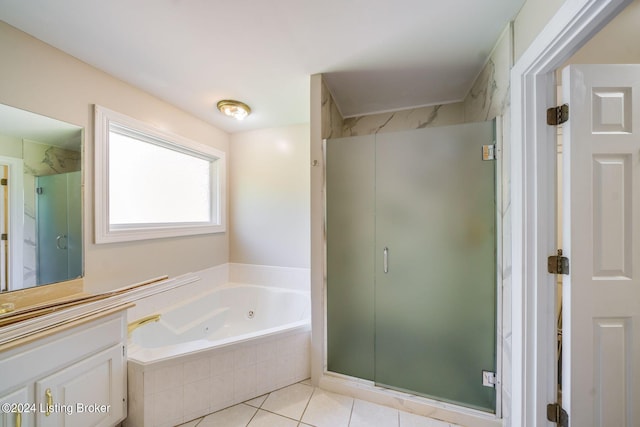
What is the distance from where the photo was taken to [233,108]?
2.08 metres

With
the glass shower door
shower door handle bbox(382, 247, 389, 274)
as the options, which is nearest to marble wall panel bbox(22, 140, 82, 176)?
the glass shower door

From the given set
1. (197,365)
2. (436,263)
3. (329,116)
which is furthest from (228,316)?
(329,116)

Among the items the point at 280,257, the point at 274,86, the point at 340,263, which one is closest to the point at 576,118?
the point at 340,263

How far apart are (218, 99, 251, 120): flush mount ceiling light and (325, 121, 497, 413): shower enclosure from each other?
1.00 metres

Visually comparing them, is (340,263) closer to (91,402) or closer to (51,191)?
(91,402)

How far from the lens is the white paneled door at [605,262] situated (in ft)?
3.32

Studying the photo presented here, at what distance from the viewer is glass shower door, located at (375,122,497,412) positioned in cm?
137

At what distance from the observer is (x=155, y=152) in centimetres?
212

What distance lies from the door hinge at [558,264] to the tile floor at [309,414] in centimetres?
110

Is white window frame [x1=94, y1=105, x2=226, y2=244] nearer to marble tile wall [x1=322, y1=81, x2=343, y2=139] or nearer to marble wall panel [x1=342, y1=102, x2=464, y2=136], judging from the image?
marble tile wall [x1=322, y1=81, x2=343, y2=139]

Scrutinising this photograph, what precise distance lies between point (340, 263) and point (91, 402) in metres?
1.56

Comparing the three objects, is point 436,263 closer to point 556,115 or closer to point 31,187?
point 556,115

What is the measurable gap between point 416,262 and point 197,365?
5.15ft

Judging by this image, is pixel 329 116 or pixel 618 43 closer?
pixel 618 43
